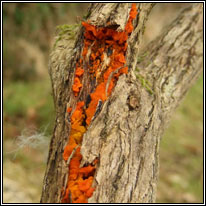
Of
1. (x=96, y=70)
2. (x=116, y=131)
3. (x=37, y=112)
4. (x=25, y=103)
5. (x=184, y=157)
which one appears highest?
(x=25, y=103)

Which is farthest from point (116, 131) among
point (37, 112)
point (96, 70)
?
point (37, 112)

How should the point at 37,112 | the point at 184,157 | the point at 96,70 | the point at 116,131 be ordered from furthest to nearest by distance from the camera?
1. the point at 184,157
2. the point at 37,112
3. the point at 96,70
4. the point at 116,131

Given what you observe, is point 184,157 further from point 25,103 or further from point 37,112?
point 25,103

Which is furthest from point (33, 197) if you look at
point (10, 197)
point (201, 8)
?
point (201, 8)

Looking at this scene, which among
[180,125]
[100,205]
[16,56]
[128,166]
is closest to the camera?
[100,205]

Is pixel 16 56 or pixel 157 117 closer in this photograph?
pixel 157 117

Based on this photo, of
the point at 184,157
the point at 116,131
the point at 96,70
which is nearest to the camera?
the point at 116,131

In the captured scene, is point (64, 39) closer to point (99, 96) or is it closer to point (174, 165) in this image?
point (99, 96)

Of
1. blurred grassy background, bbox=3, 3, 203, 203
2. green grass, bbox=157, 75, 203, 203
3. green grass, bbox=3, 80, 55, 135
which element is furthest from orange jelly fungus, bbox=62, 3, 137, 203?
green grass, bbox=3, 80, 55, 135
